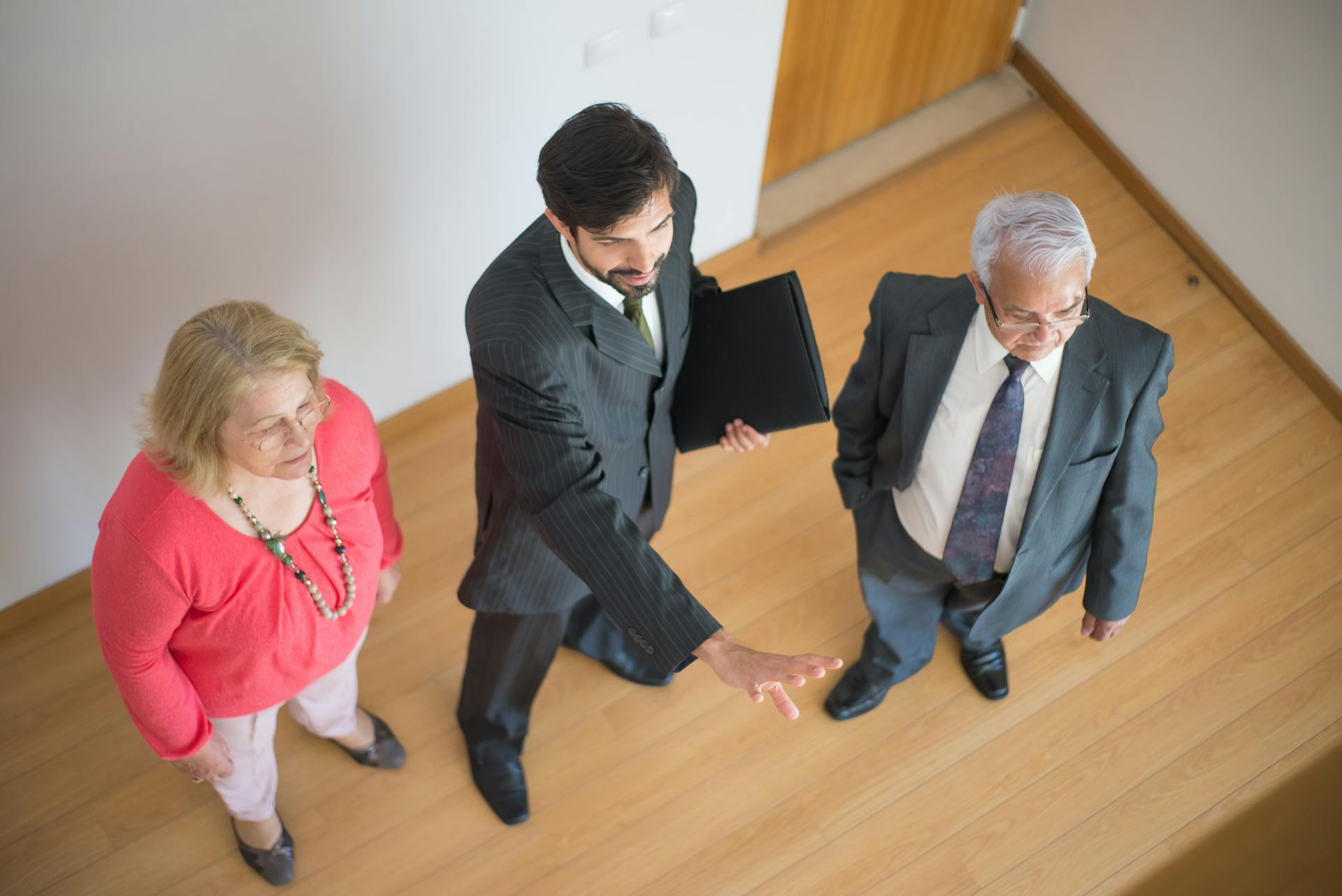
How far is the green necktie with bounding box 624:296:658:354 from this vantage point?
7.00 ft

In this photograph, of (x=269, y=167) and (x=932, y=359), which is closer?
(x=932, y=359)

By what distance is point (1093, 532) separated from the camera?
2.42 meters

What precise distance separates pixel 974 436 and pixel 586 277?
829 mm

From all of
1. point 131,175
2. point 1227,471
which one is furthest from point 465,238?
point 1227,471

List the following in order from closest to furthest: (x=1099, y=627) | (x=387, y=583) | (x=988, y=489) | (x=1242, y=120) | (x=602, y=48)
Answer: (x=988, y=489)
(x=1099, y=627)
(x=387, y=583)
(x=602, y=48)
(x=1242, y=120)

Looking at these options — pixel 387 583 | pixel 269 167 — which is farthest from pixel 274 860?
pixel 269 167

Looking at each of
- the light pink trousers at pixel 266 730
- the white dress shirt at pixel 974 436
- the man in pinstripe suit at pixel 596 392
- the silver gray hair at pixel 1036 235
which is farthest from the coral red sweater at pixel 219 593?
the silver gray hair at pixel 1036 235

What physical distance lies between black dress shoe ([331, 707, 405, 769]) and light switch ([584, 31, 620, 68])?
170 cm

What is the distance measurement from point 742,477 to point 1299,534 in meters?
1.54

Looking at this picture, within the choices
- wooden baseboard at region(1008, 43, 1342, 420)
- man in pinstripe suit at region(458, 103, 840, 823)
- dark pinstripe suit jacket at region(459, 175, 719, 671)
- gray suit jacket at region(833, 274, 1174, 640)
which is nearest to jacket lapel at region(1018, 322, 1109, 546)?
gray suit jacket at region(833, 274, 1174, 640)

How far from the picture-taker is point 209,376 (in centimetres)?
198

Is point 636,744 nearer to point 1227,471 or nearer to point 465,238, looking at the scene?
point 465,238

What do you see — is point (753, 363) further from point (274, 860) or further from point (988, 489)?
point (274, 860)

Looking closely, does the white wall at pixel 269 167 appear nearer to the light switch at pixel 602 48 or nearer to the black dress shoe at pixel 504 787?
the light switch at pixel 602 48
